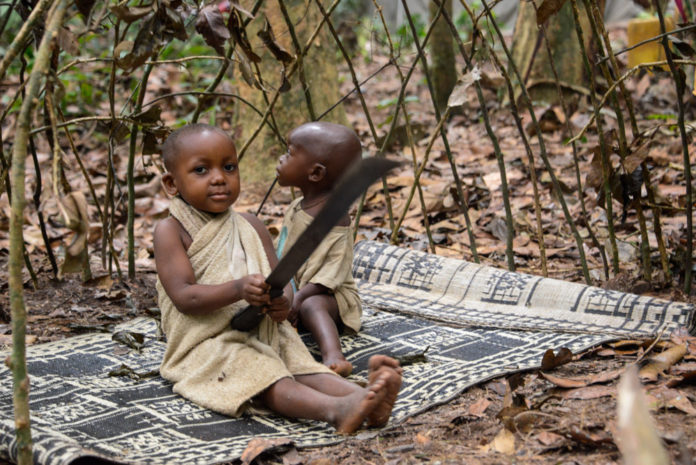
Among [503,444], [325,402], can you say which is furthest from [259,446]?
[503,444]

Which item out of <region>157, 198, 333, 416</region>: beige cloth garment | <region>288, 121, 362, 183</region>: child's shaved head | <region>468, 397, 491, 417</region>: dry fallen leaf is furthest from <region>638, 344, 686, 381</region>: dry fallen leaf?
<region>288, 121, 362, 183</region>: child's shaved head

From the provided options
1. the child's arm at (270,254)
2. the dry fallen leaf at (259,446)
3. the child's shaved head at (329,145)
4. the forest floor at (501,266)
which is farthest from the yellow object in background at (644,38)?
the dry fallen leaf at (259,446)

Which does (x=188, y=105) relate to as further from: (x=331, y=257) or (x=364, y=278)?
(x=331, y=257)

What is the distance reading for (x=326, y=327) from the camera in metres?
2.32

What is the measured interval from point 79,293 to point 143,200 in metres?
1.66

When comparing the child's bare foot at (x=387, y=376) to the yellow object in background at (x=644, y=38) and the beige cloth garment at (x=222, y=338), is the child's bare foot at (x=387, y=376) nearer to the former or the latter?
the beige cloth garment at (x=222, y=338)

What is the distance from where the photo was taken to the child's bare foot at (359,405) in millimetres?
1719

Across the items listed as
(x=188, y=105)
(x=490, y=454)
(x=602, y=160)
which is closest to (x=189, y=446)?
(x=490, y=454)

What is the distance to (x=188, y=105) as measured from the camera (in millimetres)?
6863

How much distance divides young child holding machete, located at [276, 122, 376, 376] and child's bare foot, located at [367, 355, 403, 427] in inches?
25.0

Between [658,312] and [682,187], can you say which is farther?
[682,187]

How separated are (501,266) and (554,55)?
2.87 metres

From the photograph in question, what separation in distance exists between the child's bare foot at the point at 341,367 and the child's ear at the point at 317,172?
1.90ft

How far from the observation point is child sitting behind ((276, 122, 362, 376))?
2.41 metres
